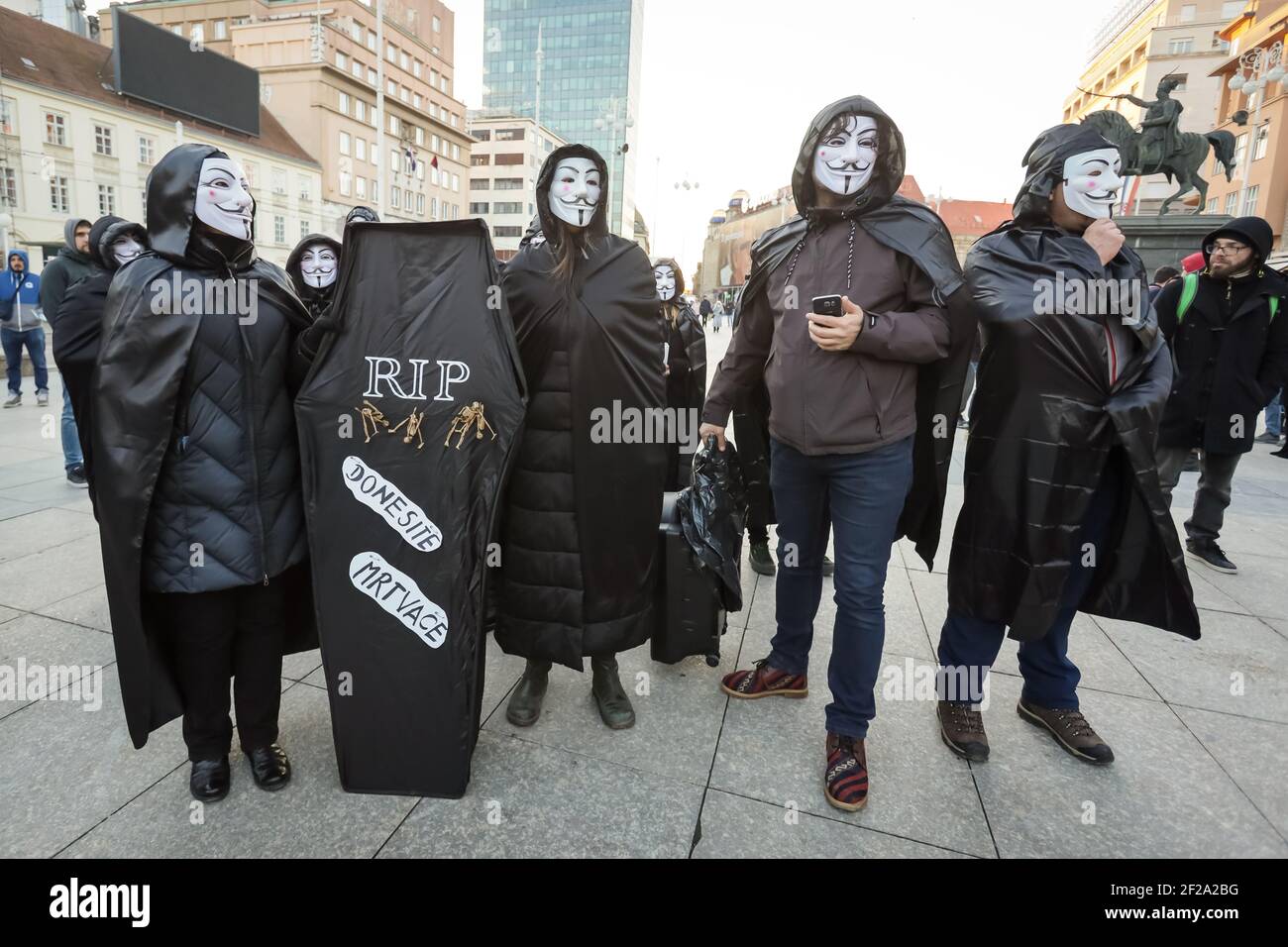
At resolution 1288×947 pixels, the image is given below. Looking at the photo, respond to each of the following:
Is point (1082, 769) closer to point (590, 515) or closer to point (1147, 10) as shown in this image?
point (590, 515)

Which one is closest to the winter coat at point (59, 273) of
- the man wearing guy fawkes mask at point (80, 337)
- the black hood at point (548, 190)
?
the man wearing guy fawkes mask at point (80, 337)

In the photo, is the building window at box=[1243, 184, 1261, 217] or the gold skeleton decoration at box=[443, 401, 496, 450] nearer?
the gold skeleton decoration at box=[443, 401, 496, 450]

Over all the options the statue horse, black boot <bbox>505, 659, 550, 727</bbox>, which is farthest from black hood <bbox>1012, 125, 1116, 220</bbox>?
the statue horse

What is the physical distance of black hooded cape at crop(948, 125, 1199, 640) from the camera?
7.97ft

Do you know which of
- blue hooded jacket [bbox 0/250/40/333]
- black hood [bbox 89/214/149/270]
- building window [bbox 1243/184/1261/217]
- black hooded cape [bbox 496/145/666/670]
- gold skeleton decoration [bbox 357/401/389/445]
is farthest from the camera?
building window [bbox 1243/184/1261/217]

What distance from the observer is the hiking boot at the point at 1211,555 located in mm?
4828

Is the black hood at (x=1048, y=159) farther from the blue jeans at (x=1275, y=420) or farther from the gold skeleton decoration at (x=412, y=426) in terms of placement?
the blue jeans at (x=1275, y=420)

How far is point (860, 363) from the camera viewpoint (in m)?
2.41

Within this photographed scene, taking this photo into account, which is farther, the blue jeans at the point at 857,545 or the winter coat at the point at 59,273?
the winter coat at the point at 59,273

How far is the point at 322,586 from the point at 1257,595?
17.3 feet

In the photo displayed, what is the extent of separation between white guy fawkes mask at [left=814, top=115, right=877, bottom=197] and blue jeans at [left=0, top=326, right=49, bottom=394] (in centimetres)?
927

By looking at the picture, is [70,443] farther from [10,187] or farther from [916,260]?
[10,187]

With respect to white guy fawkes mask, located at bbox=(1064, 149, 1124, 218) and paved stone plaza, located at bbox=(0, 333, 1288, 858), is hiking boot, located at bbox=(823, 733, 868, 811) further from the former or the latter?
white guy fawkes mask, located at bbox=(1064, 149, 1124, 218)

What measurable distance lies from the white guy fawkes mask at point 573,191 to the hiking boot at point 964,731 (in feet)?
7.51
